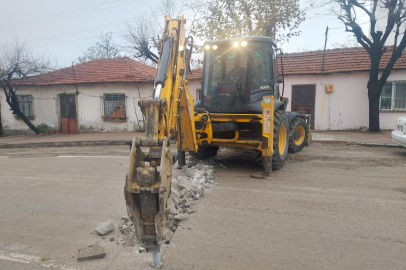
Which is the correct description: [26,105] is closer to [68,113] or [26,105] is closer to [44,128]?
[44,128]

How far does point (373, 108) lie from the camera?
526 inches

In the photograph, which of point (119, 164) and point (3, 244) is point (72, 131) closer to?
point (119, 164)

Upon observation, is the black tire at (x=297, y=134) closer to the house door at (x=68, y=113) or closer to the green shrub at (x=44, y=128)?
the house door at (x=68, y=113)

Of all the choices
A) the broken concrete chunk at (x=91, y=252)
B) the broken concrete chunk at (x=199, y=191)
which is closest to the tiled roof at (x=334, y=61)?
the broken concrete chunk at (x=199, y=191)

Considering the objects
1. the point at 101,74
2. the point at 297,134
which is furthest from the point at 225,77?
the point at 101,74

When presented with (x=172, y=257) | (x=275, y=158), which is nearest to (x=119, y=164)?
(x=275, y=158)

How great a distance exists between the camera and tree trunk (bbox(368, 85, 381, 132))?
13201 millimetres

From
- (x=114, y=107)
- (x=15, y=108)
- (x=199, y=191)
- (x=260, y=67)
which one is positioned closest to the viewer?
(x=199, y=191)

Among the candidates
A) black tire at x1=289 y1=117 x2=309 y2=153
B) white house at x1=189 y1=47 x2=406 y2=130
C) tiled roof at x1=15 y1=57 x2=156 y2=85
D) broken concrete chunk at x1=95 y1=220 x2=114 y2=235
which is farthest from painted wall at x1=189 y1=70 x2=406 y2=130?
broken concrete chunk at x1=95 y1=220 x2=114 y2=235

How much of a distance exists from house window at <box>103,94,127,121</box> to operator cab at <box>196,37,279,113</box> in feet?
36.8

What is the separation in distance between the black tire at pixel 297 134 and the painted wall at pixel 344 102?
6.27 m

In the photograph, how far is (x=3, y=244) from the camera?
150 inches

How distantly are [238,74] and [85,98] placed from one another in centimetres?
1347

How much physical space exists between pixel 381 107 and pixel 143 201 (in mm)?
14663
